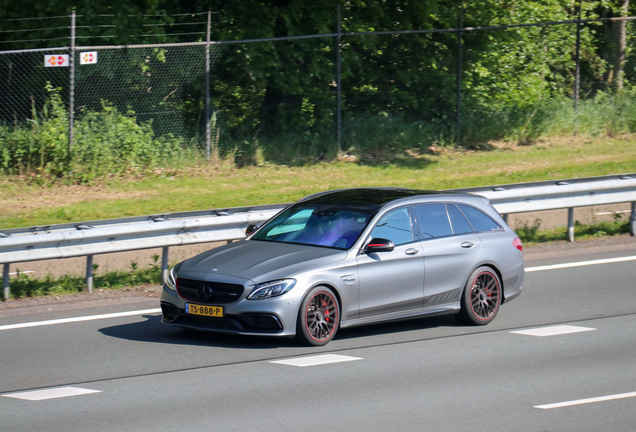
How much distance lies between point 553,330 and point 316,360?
8.99 feet

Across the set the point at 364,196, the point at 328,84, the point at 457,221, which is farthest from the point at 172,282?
the point at 328,84

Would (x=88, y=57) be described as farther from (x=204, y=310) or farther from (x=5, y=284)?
(x=204, y=310)

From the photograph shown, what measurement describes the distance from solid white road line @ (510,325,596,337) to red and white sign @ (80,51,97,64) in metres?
11.0

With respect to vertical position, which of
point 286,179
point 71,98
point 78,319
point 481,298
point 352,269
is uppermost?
point 71,98

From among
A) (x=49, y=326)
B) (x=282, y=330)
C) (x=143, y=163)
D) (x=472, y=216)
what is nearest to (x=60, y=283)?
(x=49, y=326)

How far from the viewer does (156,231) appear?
11.0m

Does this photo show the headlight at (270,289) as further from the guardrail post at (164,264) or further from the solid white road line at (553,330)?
the guardrail post at (164,264)

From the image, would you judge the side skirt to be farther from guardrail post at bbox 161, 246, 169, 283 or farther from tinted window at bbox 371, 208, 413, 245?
guardrail post at bbox 161, 246, 169, 283

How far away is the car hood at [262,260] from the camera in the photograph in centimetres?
810

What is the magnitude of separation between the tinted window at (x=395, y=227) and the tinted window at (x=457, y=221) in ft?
2.08

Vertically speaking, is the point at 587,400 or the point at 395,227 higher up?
the point at 395,227

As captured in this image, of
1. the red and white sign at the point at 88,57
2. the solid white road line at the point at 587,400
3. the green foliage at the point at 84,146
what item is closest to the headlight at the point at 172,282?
the solid white road line at the point at 587,400

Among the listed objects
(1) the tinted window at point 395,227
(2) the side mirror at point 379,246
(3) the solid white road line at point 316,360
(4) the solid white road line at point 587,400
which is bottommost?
(4) the solid white road line at point 587,400

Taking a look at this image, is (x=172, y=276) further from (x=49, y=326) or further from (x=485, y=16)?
(x=485, y=16)
